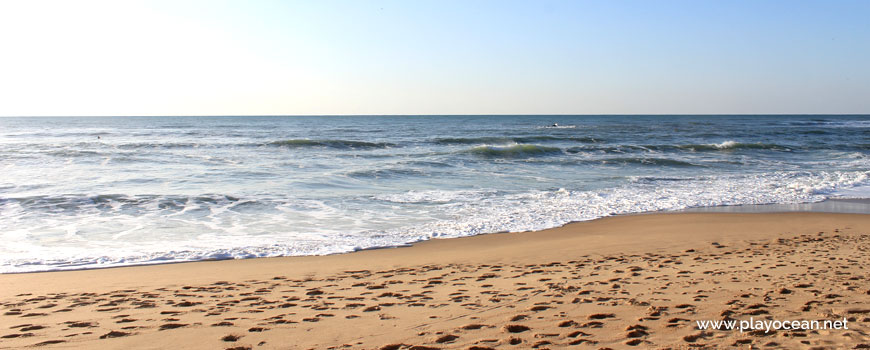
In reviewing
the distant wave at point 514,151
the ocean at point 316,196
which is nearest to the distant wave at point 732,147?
the ocean at point 316,196

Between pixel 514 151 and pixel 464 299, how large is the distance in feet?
86.7

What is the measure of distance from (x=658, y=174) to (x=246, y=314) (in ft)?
59.9

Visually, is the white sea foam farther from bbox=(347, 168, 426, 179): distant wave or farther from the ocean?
bbox=(347, 168, 426, 179): distant wave

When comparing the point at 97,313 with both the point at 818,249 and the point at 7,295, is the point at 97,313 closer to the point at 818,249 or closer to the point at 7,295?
the point at 7,295

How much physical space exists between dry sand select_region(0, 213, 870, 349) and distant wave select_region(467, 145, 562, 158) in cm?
2095

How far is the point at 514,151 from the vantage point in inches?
1219

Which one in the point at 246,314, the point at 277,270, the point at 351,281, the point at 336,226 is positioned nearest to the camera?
the point at 246,314

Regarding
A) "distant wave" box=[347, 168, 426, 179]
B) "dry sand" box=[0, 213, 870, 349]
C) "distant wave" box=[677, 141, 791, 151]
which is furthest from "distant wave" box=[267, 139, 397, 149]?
"dry sand" box=[0, 213, 870, 349]

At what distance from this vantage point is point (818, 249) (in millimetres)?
Answer: 7559

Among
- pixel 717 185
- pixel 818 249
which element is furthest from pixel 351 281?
pixel 717 185

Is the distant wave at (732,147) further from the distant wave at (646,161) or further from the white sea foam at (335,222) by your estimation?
the white sea foam at (335,222)

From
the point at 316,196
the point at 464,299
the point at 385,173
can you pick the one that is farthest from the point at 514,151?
the point at 464,299

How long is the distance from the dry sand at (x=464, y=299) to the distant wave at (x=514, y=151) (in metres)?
20.9

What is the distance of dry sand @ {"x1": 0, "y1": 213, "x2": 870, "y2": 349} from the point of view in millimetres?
3924
